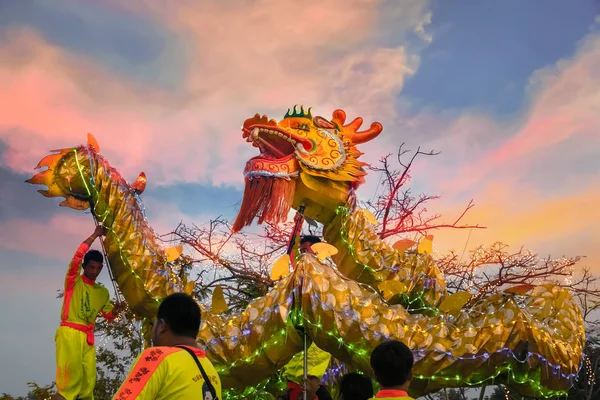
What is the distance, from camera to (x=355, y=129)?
4.50 m

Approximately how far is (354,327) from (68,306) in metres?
2.15

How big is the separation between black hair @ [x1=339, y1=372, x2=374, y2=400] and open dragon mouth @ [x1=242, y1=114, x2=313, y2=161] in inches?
62.9

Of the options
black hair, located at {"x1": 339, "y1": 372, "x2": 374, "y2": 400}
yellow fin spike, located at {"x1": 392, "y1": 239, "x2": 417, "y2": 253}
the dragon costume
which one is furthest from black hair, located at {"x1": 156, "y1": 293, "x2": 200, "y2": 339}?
yellow fin spike, located at {"x1": 392, "y1": 239, "x2": 417, "y2": 253}

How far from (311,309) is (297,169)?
Result: 1102 mm

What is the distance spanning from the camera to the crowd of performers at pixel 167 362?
5.82ft

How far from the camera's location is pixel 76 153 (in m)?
3.50

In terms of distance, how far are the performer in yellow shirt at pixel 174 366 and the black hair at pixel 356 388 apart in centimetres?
149

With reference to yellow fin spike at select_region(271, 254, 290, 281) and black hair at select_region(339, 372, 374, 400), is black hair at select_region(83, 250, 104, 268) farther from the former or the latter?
black hair at select_region(339, 372, 374, 400)

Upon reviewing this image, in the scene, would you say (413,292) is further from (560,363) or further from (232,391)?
(232,391)

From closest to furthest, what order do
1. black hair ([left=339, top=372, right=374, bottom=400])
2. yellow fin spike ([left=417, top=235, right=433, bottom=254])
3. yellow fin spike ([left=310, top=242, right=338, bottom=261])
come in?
black hair ([left=339, top=372, right=374, bottom=400]) < yellow fin spike ([left=310, top=242, right=338, bottom=261]) < yellow fin spike ([left=417, top=235, right=433, bottom=254])

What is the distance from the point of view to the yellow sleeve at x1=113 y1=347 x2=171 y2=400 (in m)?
1.71

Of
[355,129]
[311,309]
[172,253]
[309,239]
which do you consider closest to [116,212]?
[172,253]

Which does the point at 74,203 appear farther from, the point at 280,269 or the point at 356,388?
the point at 356,388

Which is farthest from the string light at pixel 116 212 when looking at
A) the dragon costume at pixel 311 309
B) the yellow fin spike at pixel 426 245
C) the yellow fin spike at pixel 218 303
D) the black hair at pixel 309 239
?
the yellow fin spike at pixel 426 245
